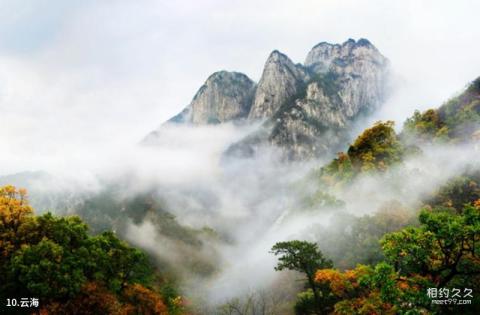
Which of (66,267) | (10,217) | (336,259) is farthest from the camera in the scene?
(336,259)

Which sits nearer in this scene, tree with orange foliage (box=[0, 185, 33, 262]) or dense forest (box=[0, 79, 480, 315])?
dense forest (box=[0, 79, 480, 315])

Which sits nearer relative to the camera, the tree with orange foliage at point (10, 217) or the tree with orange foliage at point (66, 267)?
the tree with orange foliage at point (66, 267)

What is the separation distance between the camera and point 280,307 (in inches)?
3179

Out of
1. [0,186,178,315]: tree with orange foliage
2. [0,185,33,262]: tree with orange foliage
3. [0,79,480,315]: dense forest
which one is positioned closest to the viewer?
[0,79,480,315]: dense forest

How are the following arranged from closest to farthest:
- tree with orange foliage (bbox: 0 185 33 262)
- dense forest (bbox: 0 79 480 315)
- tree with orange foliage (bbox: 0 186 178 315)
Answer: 1. dense forest (bbox: 0 79 480 315)
2. tree with orange foliage (bbox: 0 186 178 315)
3. tree with orange foliage (bbox: 0 185 33 262)

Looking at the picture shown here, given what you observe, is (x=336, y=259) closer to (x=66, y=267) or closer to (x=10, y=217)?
(x=66, y=267)

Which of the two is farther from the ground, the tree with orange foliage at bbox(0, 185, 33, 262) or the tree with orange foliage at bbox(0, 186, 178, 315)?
the tree with orange foliage at bbox(0, 185, 33, 262)

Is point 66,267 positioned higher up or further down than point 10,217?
further down

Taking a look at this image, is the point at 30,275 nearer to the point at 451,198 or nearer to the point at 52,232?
the point at 52,232

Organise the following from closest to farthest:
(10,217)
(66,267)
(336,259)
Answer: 1. (66,267)
2. (10,217)
3. (336,259)

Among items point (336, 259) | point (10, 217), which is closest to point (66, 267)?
point (10, 217)

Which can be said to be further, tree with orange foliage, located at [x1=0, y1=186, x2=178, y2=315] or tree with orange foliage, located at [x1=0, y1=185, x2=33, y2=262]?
tree with orange foliage, located at [x1=0, y1=185, x2=33, y2=262]

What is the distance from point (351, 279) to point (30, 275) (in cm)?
3338

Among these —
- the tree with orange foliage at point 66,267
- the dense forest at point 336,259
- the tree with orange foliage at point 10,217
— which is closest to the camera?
the dense forest at point 336,259
